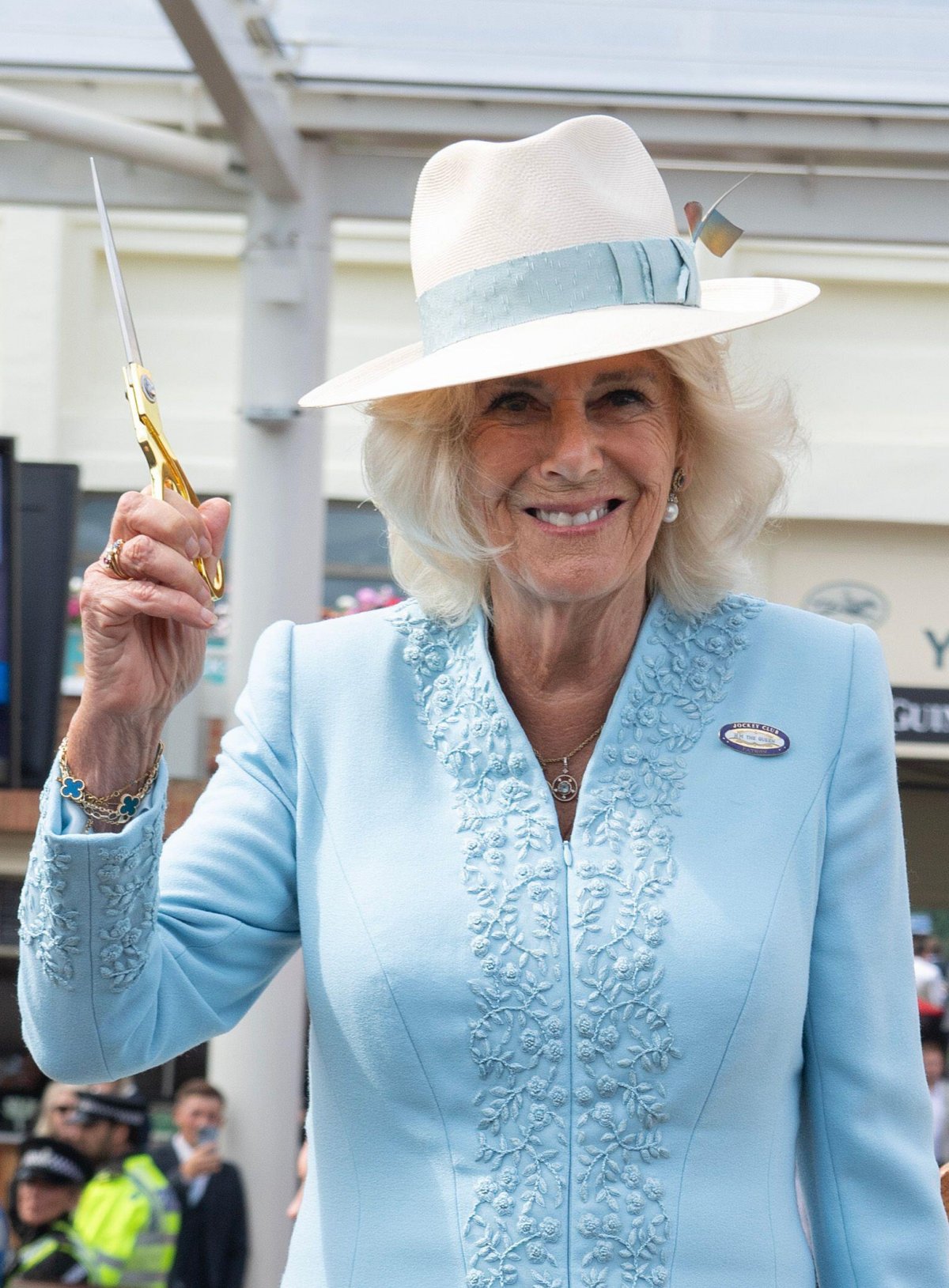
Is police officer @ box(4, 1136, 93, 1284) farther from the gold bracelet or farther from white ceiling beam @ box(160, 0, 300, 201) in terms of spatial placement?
the gold bracelet

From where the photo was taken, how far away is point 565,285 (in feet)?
5.79

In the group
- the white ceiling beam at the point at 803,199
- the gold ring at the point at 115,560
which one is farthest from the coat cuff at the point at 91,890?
the white ceiling beam at the point at 803,199

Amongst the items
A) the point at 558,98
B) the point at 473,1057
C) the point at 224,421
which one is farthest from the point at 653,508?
the point at 224,421

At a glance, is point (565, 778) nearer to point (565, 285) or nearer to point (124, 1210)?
point (565, 285)

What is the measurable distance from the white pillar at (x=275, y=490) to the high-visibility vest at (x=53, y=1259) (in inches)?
24.0

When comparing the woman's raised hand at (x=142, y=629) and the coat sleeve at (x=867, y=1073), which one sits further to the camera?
the coat sleeve at (x=867, y=1073)

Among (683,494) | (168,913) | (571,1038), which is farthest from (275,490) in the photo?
(571,1038)

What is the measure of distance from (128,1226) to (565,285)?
427cm

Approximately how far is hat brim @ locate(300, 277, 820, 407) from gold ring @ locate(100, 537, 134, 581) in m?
0.36

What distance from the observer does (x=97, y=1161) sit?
17.9 ft

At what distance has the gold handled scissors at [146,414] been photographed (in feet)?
4.88

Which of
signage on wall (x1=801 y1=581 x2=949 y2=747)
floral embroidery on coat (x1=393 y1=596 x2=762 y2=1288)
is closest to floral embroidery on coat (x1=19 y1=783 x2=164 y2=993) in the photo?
floral embroidery on coat (x1=393 y1=596 x2=762 y2=1288)

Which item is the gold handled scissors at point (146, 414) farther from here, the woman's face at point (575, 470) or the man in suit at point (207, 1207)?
the man in suit at point (207, 1207)

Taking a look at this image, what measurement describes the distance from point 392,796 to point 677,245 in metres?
0.66
